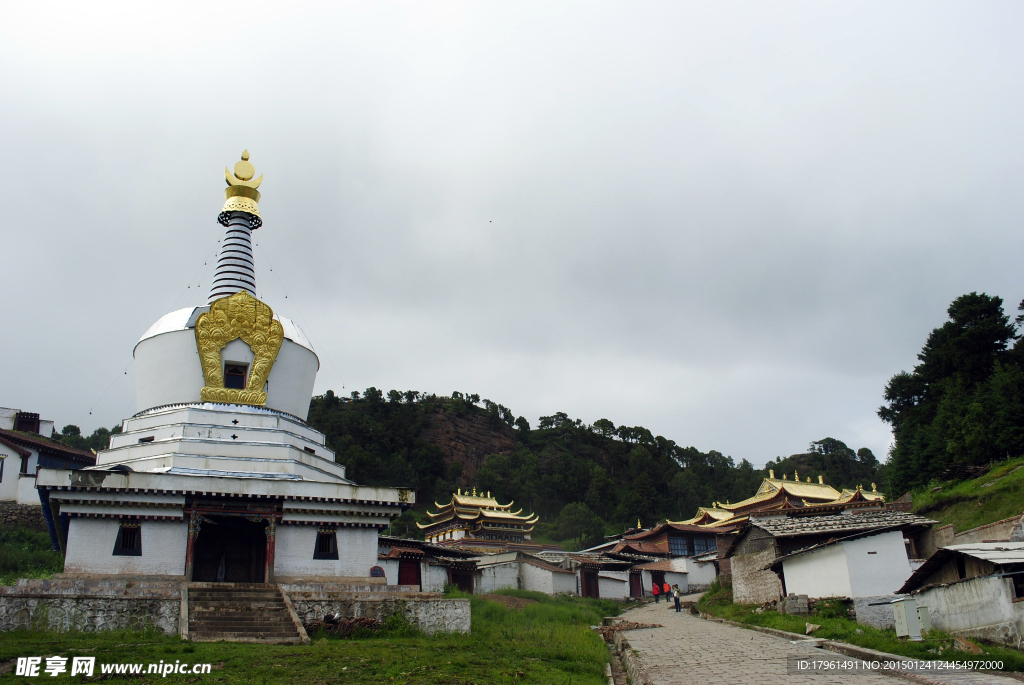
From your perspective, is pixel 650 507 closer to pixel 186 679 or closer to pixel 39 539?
pixel 39 539

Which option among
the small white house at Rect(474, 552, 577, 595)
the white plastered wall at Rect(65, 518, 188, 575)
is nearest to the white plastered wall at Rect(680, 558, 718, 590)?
the small white house at Rect(474, 552, 577, 595)

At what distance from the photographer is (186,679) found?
395 inches

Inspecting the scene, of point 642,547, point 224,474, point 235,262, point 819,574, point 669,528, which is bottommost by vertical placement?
point 819,574

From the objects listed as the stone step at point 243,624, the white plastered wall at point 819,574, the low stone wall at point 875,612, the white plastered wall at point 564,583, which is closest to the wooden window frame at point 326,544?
the stone step at point 243,624

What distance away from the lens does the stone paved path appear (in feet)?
Result: 35.2

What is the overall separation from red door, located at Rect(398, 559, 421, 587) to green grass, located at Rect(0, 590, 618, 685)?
41.3 feet

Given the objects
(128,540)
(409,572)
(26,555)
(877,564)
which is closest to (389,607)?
(128,540)

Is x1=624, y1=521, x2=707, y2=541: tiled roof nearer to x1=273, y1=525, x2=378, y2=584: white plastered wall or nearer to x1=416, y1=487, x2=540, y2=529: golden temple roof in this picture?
x1=416, y1=487, x2=540, y2=529: golden temple roof

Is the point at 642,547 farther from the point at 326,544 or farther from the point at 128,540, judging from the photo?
the point at 128,540

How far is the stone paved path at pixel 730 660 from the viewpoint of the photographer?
10.7 metres

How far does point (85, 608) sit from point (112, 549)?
14.2ft

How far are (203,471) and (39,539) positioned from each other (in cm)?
1521

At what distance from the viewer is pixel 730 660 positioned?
44.1 feet

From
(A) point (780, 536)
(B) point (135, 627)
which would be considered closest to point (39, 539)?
(B) point (135, 627)
